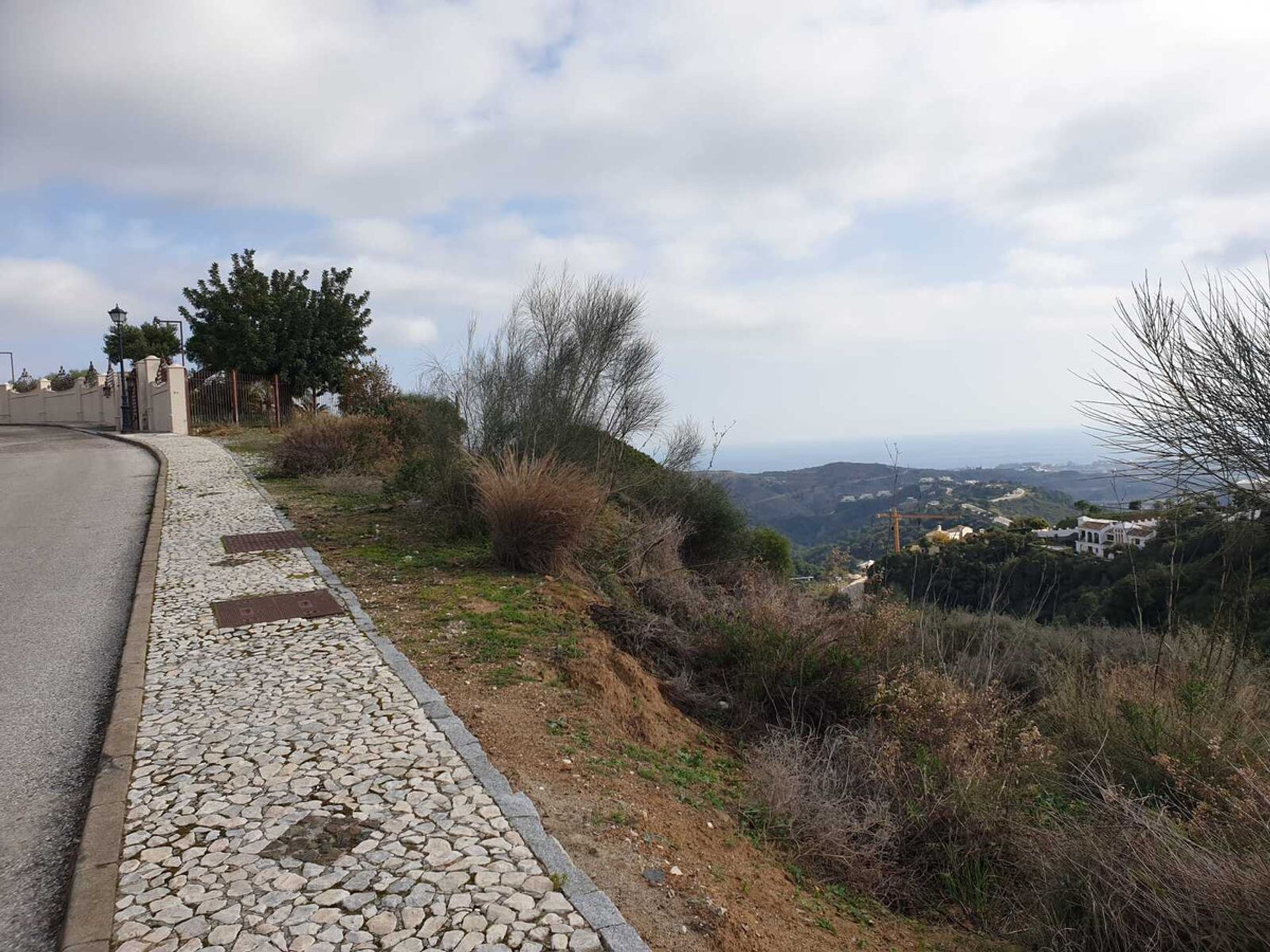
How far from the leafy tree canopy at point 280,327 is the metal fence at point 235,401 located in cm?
54

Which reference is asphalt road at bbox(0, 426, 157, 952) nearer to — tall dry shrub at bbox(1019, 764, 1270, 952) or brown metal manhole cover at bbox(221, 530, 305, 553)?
brown metal manhole cover at bbox(221, 530, 305, 553)

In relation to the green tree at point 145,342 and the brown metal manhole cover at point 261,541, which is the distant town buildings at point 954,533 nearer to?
the brown metal manhole cover at point 261,541

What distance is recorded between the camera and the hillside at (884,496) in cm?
1009

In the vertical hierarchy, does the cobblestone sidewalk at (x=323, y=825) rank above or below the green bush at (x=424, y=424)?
below

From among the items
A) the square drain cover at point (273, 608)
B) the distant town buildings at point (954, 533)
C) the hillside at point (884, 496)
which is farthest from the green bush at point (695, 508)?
the square drain cover at point (273, 608)

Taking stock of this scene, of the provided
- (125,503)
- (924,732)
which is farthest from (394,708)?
(125,503)

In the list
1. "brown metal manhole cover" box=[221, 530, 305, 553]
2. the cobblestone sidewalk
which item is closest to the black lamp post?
"brown metal manhole cover" box=[221, 530, 305, 553]

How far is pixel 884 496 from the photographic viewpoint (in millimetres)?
12391

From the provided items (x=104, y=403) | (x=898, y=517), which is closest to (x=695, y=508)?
(x=898, y=517)

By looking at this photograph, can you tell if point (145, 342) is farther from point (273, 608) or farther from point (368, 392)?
point (273, 608)

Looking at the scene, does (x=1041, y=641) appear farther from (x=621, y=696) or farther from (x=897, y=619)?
(x=621, y=696)

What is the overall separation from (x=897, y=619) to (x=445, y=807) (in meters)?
5.22

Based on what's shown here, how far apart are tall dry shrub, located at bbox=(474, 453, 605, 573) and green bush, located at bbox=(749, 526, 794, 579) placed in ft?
22.9

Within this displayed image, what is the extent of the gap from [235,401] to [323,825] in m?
25.8
